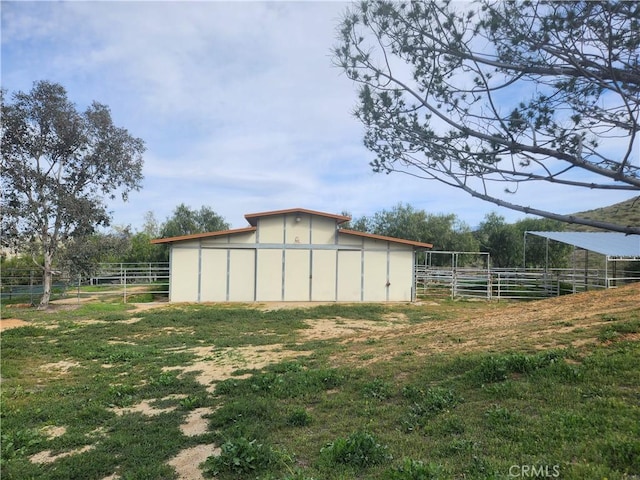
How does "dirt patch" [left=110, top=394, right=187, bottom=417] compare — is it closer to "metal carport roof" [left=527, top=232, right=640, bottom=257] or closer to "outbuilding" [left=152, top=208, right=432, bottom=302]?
"outbuilding" [left=152, top=208, right=432, bottom=302]

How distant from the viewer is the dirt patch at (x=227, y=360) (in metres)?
6.29

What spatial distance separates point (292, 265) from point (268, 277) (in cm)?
134

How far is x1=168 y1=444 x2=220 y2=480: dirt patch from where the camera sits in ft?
10.4

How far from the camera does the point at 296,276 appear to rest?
62.0ft

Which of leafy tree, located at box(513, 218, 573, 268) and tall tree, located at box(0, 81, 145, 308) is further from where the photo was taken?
leafy tree, located at box(513, 218, 573, 268)

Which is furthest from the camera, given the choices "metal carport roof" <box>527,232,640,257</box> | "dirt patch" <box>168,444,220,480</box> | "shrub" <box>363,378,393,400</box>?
"metal carport roof" <box>527,232,640,257</box>

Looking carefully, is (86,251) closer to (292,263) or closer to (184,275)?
(184,275)

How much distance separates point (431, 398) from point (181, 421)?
2.91 metres

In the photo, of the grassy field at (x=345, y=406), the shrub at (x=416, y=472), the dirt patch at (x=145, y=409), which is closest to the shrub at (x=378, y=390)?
the grassy field at (x=345, y=406)

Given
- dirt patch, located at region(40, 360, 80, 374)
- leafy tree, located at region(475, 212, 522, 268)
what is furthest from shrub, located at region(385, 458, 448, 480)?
leafy tree, located at region(475, 212, 522, 268)

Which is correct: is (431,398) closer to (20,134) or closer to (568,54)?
(568,54)

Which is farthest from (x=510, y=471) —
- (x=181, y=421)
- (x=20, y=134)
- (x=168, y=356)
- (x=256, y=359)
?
(x=20, y=134)

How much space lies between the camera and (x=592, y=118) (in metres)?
4.01

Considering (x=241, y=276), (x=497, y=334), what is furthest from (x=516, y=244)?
(x=497, y=334)
